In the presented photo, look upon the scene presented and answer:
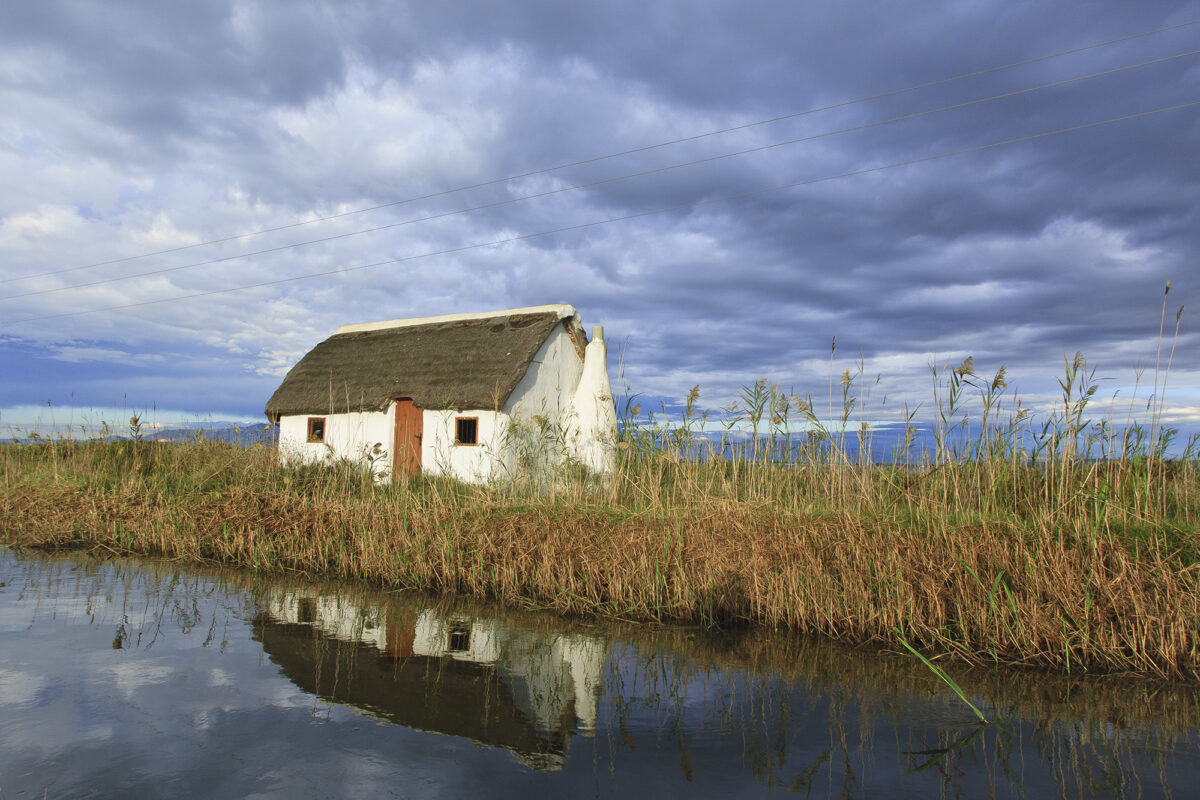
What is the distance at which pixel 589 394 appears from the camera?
45.1 feet

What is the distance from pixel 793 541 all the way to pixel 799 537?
2.5 inches

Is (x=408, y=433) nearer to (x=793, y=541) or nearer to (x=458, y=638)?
(x=458, y=638)

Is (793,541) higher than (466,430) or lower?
lower

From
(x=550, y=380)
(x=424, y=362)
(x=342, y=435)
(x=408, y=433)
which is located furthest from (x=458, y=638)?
(x=342, y=435)

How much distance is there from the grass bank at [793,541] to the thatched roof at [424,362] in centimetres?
571

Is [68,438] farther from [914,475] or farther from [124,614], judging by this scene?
[914,475]

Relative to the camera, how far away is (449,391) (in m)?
15.6

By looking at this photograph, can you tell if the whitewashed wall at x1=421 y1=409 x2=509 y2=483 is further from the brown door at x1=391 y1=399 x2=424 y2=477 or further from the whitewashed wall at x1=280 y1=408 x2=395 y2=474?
the whitewashed wall at x1=280 y1=408 x2=395 y2=474

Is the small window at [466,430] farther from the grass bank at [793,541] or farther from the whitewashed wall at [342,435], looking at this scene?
the grass bank at [793,541]

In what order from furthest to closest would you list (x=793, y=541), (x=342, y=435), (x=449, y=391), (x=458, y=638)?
(x=342, y=435), (x=449, y=391), (x=793, y=541), (x=458, y=638)

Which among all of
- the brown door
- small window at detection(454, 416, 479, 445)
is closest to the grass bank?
small window at detection(454, 416, 479, 445)

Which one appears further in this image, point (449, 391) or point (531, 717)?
point (449, 391)

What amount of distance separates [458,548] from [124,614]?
9.83 feet

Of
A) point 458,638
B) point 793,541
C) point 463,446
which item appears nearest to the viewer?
point 458,638
